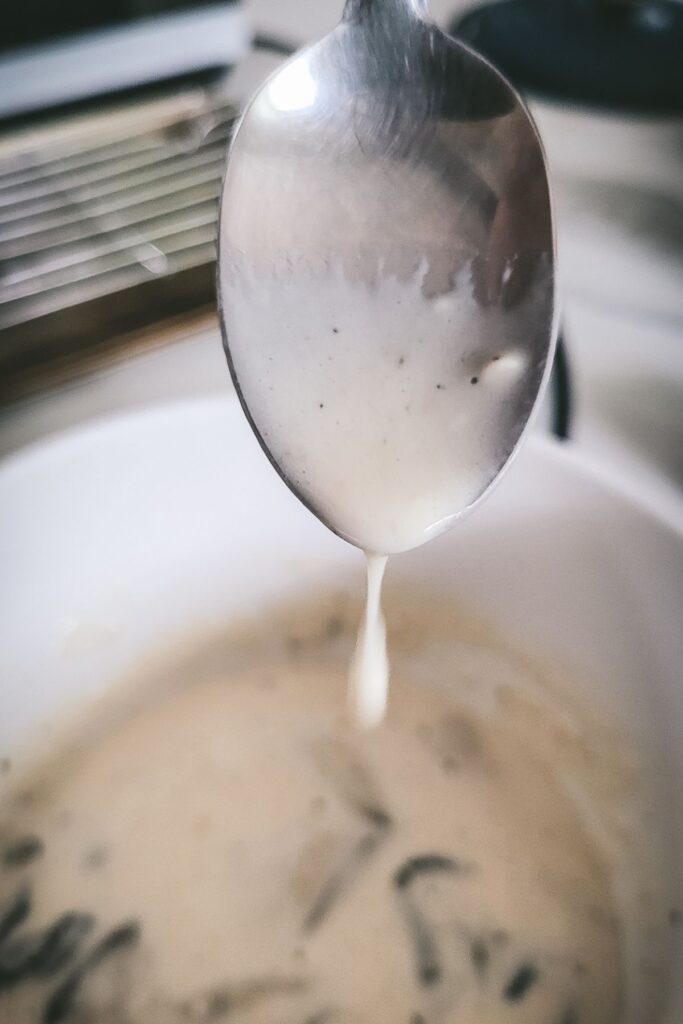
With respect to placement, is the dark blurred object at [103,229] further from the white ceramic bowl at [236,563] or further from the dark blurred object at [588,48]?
the dark blurred object at [588,48]

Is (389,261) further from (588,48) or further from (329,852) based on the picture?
(588,48)

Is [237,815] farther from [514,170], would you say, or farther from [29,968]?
[514,170]

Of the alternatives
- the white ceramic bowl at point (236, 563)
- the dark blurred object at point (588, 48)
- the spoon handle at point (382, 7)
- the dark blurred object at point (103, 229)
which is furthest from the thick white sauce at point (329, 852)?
the dark blurred object at point (588, 48)

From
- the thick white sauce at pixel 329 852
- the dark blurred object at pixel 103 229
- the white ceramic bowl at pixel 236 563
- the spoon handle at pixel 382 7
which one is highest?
the spoon handle at pixel 382 7

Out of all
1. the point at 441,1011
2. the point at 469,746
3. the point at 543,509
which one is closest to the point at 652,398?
the point at 543,509

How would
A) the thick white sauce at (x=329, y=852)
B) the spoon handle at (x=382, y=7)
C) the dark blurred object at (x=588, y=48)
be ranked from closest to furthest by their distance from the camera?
the spoon handle at (x=382, y=7) → the thick white sauce at (x=329, y=852) → the dark blurred object at (x=588, y=48)

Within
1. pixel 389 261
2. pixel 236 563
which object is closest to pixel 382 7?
pixel 389 261

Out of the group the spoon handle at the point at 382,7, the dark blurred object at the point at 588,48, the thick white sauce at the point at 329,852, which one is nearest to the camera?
the spoon handle at the point at 382,7
